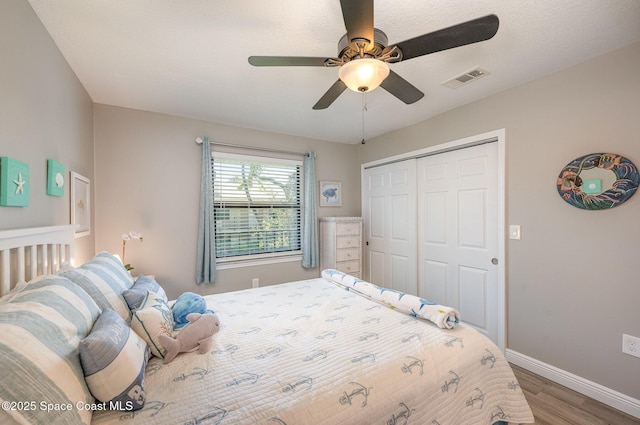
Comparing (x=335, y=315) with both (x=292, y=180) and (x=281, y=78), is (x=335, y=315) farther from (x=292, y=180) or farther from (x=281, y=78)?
(x=292, y=180)

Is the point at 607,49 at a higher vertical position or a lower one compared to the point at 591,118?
higher

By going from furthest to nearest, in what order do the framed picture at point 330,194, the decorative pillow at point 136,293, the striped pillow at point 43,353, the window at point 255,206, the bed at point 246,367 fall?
the framed picture at point 330,194
the window at point 255,206
the decorative pillow at point 136,293
the bed at point 246,367
the striped pillow at point 43,353

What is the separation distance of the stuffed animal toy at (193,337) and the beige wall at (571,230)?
249 centimetres

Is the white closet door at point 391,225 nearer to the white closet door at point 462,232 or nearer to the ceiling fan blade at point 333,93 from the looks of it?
the white closet door at point 462,232

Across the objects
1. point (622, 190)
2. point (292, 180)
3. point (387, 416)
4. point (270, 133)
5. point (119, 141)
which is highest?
point (270, 133)

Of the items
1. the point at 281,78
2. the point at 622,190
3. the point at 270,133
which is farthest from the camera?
the point at 270,133

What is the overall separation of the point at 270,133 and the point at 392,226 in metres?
2.04

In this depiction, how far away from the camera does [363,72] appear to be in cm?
128

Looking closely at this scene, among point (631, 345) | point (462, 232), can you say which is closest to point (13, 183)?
point (462, 232)

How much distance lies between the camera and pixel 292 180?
3.65 metres

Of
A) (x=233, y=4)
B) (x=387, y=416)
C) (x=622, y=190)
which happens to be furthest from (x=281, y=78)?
(x=622, y=190)

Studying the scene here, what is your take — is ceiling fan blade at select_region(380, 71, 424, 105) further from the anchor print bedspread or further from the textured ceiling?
the anchor print bedspread

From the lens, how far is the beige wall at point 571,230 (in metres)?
1.76

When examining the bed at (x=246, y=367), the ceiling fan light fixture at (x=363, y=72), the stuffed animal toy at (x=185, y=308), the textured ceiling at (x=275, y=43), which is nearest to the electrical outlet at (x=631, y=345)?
the bed at (x=246, y=367)
